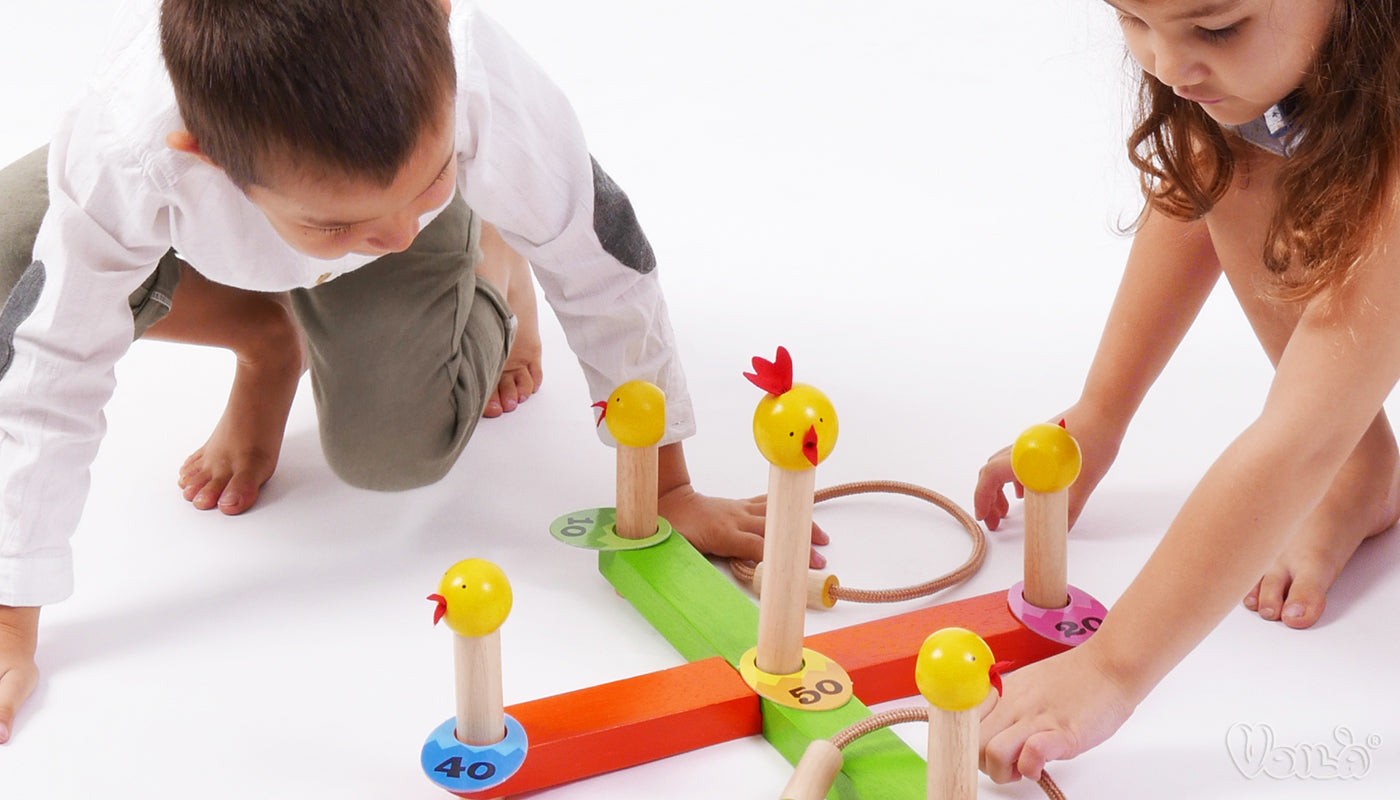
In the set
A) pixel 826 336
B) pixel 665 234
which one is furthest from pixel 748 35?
pixel 826 336

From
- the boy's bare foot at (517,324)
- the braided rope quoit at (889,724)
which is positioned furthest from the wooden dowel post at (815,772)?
the boy's bare foot at (517,324)

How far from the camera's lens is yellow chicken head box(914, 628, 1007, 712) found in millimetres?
758

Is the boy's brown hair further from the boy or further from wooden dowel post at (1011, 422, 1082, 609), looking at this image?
wooden dowel post at (1011, 422, 1082, 609)

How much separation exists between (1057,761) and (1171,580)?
133 millimetres

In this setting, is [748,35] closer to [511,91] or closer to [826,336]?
[826,336]

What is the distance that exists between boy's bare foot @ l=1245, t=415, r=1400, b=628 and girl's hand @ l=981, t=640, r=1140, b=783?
0.22 metres

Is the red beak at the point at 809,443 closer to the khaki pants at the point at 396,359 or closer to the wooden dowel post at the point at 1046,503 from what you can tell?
the wooden dowel post at the point at 1046,503

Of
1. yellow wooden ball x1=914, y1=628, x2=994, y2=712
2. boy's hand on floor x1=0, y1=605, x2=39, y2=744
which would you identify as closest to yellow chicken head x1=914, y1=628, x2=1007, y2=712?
yellow wooden ball x1=914, y1=628, x2=994, y2=712

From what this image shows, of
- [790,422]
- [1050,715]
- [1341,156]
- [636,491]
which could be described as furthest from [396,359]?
[1341,156]

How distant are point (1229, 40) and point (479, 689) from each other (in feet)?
1.90

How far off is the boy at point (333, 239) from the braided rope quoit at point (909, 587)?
0.07 m

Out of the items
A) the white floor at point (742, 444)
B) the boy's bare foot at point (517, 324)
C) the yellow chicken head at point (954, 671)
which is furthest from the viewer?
the boy's bare foot at point (517, 324)

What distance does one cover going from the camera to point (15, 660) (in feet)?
3.28

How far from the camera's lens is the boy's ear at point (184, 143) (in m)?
0.91
